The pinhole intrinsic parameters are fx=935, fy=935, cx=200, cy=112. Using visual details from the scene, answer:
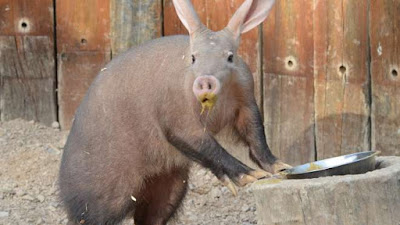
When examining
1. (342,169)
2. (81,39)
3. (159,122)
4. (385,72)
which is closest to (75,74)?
(81,39)

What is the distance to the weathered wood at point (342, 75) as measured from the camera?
602 centimetres

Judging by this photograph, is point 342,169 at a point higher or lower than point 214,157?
higher

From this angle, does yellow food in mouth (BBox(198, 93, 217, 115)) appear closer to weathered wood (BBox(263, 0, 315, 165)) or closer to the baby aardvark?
the baby aardvark

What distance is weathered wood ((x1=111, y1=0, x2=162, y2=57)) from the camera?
22.0 feet

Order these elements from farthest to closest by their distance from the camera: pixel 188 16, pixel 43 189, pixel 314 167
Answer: pixel 43 189 < pixel 188 16 < pixel 314 167

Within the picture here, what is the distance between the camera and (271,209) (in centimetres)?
453

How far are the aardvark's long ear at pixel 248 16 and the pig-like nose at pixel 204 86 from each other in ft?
1.77

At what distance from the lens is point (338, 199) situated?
4.39 m

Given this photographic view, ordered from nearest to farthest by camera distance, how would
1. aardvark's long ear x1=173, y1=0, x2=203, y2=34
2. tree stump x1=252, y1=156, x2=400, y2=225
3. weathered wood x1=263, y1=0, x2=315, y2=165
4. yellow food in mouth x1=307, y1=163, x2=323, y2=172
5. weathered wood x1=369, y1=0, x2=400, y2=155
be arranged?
tree stump x1=252, y1=156, x2=400, y2=225 → yellow food in mouth x1=307, y1=163, x2=323, y2=172 → aardvark's long ear x1=173, y1=0, x2=203, y2=34 → weathered wood x1=369, y1=0, x2=400, y2=155 → weathered wood x1=263, y1=0, x2=315, y2=165

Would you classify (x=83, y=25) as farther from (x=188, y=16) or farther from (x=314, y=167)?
(x=314, y=167)

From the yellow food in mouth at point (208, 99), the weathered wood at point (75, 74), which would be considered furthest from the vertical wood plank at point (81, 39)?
the yellow food in mouth at point (208, 99)

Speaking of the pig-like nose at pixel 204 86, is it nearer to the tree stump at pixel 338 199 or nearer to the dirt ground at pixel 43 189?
the tree stump at pixel 338 199

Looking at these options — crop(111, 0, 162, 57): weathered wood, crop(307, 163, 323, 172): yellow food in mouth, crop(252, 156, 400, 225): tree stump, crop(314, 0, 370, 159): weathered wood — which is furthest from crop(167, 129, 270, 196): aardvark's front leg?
crop(111, 0, 162, 57): weathered wood

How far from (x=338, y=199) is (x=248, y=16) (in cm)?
156
